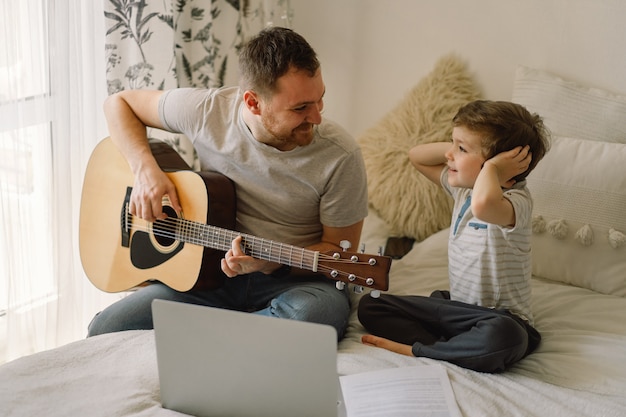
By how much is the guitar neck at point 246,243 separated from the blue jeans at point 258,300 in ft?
0.44

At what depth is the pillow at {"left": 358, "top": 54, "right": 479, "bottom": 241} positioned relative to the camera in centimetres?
223

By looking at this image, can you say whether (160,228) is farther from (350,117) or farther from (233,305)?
(350,117)

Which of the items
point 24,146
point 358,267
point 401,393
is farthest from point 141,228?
point 401,393

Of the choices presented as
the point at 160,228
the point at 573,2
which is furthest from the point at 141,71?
the point at 573,2

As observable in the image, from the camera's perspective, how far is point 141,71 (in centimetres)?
208

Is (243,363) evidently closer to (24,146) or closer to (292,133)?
(292,133)

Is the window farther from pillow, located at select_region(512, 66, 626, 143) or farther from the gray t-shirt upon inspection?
pillow, located at select_region(512, 66, 626, 143)

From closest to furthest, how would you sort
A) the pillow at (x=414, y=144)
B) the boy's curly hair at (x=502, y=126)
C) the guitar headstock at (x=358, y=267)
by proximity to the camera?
1. the guitar headstock at (x=358, y=267)
2. the boy's curly hair at (x=502, y=126)
3. the pillow at (x=414, y=144)

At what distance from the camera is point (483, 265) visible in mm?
1688

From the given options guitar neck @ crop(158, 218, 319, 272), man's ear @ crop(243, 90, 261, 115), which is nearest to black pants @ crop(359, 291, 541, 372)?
guitar neck @ crop(158, 218, 319, 272)

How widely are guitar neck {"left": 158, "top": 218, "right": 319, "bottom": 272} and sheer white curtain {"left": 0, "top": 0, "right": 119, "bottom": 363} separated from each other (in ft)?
1.18

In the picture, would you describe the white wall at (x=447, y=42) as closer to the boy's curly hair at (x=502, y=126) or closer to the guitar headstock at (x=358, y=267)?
the boy's curly hair at (x=502, y=126)

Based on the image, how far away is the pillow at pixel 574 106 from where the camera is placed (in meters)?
2.06

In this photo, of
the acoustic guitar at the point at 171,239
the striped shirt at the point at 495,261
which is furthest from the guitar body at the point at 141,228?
the striped shirt at the point at 495,261
